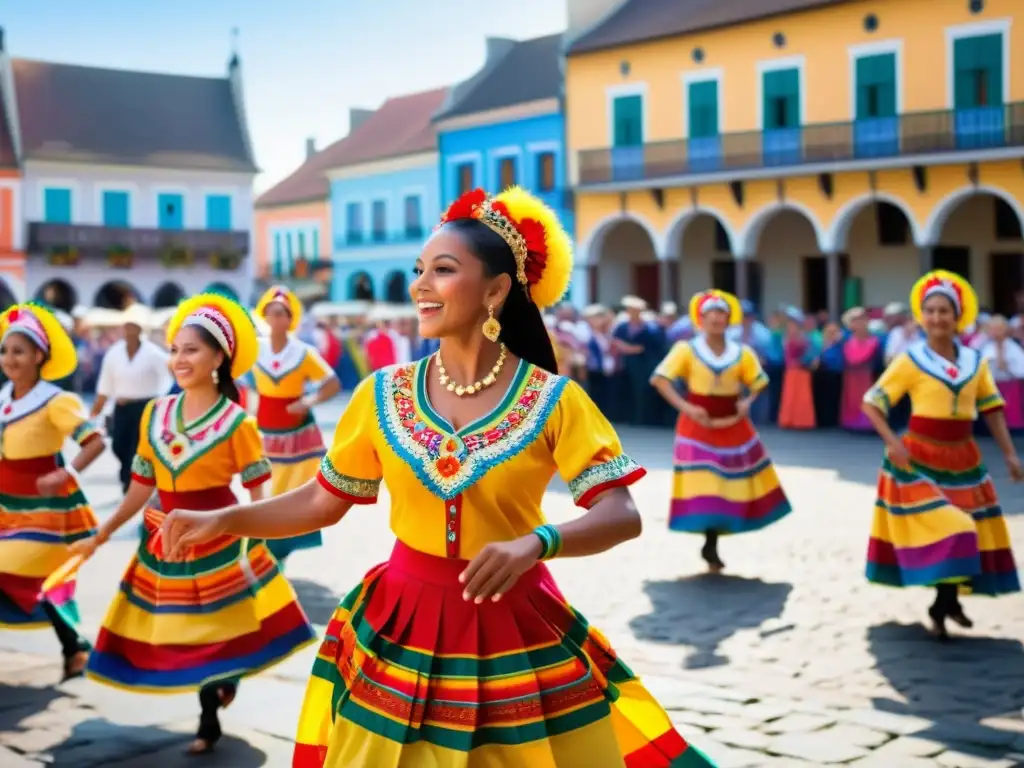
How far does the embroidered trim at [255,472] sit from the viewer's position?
5.95 m

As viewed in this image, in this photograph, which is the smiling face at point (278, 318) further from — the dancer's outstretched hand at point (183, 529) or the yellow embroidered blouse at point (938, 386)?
the dancer's outstretched hand at point (183, 529)

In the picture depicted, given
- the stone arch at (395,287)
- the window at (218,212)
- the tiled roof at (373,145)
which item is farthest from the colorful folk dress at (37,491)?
the window at (218,212)

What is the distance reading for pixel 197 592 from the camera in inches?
227

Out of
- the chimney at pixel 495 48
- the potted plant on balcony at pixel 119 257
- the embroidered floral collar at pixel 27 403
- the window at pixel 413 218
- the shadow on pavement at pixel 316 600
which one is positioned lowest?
the shadow on pavement at pixel 316 600

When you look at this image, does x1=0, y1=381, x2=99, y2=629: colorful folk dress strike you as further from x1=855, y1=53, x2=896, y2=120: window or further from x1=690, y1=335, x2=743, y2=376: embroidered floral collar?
x1=855, y1=53, x2=896, y2=120: window

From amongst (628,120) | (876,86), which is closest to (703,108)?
(628,120)

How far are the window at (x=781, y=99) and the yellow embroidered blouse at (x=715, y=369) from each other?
2138cm

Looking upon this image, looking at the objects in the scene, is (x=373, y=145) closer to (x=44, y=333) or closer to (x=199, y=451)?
(x=44, y=333)

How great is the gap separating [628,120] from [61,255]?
24.3 metres

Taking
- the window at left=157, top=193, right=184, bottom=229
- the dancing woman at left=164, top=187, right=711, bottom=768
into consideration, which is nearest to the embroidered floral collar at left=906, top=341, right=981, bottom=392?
the dancing woman at left=164, top=187, right=711, bottom=768

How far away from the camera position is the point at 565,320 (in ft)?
77.7

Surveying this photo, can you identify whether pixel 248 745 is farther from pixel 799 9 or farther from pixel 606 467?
pixel 799 9

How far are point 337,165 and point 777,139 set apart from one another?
22.8m

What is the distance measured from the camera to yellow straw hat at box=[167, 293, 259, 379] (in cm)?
610
